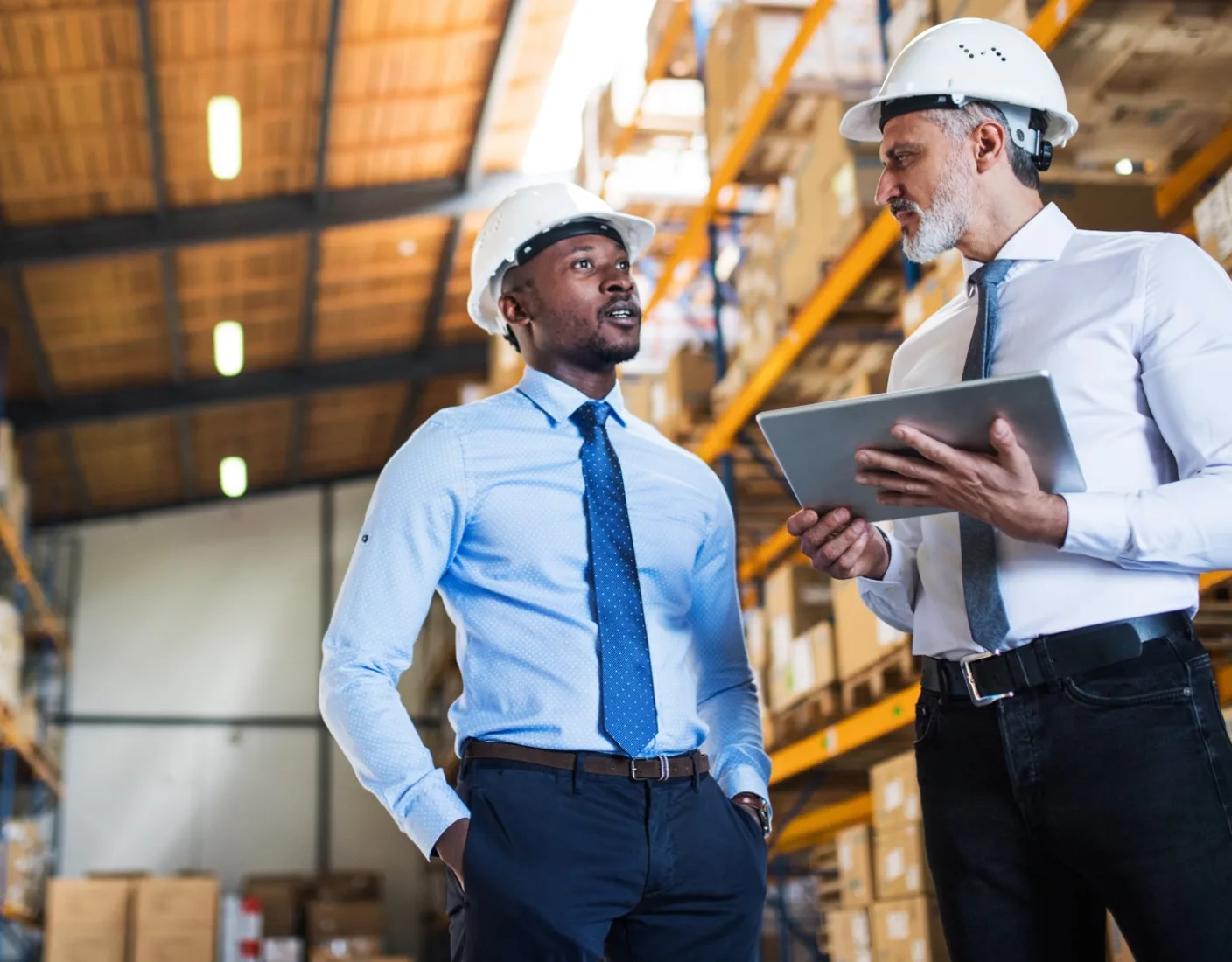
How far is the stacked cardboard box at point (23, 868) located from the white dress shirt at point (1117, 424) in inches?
431

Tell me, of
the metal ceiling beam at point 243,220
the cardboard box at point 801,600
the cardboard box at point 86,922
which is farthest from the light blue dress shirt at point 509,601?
the cardboard box at point 86,922

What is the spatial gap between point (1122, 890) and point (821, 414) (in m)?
0.72

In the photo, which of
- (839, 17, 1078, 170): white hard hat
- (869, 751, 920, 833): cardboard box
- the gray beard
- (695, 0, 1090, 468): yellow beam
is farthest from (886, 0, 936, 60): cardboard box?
the gray beard

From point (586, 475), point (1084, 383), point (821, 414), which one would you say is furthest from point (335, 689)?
point (1084, 383)

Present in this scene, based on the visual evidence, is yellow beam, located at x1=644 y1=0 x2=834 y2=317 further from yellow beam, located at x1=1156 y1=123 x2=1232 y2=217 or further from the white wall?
the white wall

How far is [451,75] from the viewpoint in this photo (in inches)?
420

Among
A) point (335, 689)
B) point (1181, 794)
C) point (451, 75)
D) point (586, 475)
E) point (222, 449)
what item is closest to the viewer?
point (1181, 794)

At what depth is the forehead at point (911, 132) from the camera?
87.1 inches

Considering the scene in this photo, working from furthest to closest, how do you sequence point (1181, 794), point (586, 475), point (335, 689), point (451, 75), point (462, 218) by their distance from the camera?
point (462, 218), point (451, 75), point (586, 475), point (335, 689), point (1181, 794)

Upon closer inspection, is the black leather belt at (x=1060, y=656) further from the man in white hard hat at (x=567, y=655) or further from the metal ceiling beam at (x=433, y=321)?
the metal ceiling beam at (x=433, y=321)

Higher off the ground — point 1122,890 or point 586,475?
point 586,475

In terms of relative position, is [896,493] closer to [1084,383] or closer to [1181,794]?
[1084,383]

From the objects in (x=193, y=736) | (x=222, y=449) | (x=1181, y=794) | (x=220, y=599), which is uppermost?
(x=222, y=449)

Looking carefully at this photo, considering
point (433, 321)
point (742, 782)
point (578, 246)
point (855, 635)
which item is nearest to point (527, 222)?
point (578, 246)
